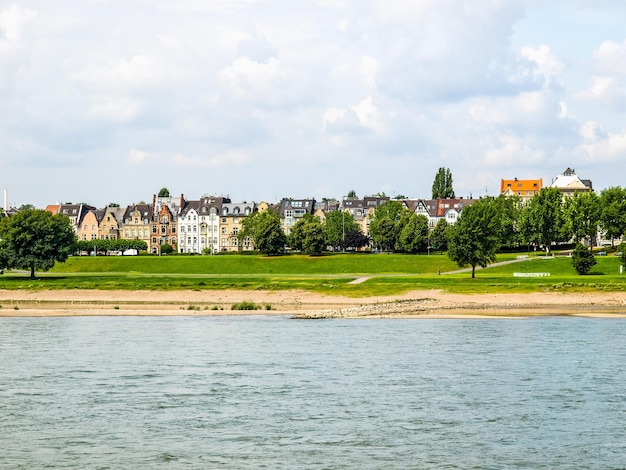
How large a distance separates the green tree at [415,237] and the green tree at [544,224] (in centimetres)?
1818

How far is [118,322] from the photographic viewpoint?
2921 inches

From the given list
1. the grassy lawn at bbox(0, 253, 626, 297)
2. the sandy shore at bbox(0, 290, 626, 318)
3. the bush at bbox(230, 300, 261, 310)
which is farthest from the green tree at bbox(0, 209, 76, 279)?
the bush at bbox(230, 300, 261, 310)

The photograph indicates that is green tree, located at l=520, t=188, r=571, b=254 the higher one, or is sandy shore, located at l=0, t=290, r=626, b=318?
green tree, located at l=520, t=188, r=571, b=254

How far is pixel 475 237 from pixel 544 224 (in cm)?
5466

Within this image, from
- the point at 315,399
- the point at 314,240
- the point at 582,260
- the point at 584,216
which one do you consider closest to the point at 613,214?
the point at 584,216

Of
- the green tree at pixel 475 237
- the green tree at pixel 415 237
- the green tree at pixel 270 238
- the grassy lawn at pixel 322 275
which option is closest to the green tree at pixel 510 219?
the green tree at pixel 415 237

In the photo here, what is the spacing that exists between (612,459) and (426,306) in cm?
5407

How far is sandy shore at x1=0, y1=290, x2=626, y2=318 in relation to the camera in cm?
8000

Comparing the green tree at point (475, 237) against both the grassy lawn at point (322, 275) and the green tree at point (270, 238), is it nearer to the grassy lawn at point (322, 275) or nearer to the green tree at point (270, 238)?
the grassy lawn at point (322, 275)

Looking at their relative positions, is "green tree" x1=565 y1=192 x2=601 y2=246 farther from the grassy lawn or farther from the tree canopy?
the tree canopy

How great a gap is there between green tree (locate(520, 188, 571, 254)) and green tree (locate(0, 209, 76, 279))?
266ft

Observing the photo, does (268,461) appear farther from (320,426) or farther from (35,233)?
(35,233)

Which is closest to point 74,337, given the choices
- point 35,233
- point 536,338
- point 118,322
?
point 118,322

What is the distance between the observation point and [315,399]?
3903 centimetres
